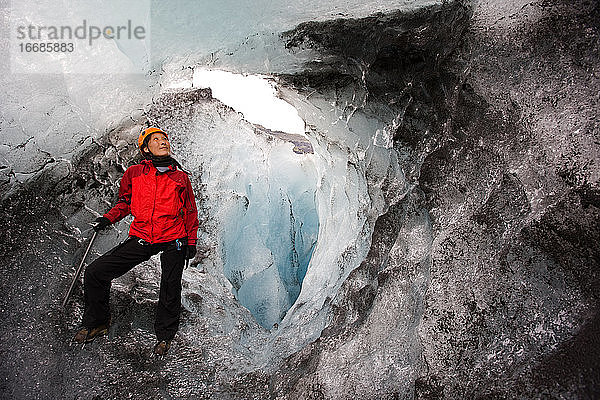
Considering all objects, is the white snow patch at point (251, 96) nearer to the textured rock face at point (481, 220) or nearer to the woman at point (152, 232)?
the textured rock face at point (481, 220)

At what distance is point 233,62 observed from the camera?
4188mm

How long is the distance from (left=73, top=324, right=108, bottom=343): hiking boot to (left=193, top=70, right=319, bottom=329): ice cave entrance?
2233 mm

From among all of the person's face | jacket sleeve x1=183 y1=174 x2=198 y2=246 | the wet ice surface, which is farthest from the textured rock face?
the person's face

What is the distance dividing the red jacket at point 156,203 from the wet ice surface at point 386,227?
1004mm

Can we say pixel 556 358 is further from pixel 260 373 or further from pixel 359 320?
pixel 260 373

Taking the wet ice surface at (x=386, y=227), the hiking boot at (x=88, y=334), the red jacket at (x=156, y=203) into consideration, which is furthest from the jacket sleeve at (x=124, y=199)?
the wet ice surface at (x=386, y=227)

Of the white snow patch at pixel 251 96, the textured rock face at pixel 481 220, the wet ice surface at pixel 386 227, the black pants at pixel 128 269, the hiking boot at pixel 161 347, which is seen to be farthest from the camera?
the white snow patch at pixel 251 96

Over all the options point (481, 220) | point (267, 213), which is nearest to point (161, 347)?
point (481, 220)

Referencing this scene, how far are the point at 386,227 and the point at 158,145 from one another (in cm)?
193

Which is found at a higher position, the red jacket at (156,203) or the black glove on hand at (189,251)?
the red jacket at (156,203)

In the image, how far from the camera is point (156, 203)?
3.18m

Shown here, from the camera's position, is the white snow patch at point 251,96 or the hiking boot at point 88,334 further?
the white snow patch at point 251,96

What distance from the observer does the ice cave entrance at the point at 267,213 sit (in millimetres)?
5652

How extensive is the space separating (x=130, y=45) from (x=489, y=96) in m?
3.06
